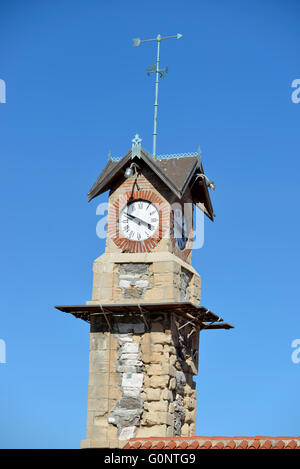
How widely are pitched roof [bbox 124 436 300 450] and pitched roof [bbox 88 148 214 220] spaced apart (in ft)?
26.0

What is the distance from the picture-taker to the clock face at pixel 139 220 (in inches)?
1328

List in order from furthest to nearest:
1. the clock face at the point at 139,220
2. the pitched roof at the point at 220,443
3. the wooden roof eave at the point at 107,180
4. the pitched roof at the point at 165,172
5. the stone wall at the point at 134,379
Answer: the wooden roof eave at the point at 107,180 < the clock face at the point at 139,220 < the pitched roof at the point at 165,172 < the stone wall at the point at 134,379 < the pitched roof at the point at 220,443

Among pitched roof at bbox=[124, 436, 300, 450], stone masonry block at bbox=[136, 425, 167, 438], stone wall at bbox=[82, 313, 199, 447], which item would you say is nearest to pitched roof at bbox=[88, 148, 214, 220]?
stone wall at bbox=[82, 313, 199, 447]

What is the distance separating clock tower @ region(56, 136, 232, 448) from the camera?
32.0m

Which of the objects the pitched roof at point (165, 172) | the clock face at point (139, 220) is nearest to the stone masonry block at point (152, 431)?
the clock face at point (139, 220)

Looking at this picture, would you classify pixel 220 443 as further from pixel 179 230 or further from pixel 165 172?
pixel 165 172

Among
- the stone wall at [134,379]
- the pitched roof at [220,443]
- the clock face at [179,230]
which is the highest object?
the clock face at [179,230]

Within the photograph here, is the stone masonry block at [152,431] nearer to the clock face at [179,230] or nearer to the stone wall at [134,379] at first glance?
the stone wall at [134,379]

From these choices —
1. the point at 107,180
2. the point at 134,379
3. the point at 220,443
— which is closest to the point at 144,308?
the point at 134,379

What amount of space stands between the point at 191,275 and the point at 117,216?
3132 mm

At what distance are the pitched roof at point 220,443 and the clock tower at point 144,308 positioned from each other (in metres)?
2.21

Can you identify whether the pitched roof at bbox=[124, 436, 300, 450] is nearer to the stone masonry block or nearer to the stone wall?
the stone masonry block

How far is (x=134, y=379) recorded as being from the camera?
3216cm
